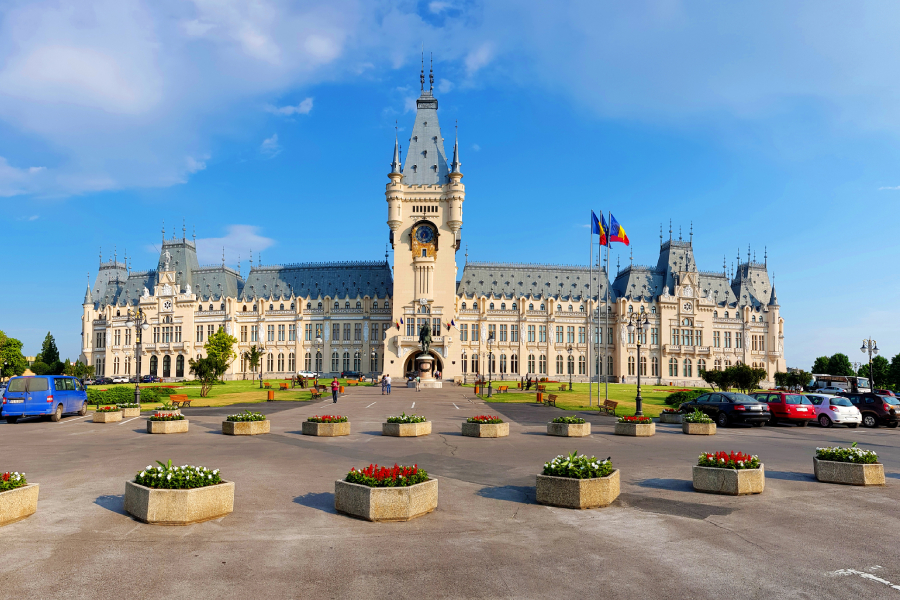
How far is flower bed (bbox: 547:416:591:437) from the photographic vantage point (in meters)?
23.6

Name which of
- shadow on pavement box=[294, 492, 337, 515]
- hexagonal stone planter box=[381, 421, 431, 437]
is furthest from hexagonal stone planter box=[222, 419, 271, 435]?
shadow on pavement box=[294, 492, 337, 515]

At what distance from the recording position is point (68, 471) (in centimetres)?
1522

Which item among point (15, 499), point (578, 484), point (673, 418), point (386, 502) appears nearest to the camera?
point (15, 499)

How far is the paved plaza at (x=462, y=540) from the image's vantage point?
757 centimetres

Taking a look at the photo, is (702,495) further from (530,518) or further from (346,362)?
(346,362)

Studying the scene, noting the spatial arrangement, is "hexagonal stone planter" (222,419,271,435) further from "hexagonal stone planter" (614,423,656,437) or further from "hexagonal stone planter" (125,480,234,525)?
"hexagonal stone planter" (614,423,656,437)

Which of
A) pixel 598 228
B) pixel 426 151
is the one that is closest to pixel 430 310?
pixel 426 151

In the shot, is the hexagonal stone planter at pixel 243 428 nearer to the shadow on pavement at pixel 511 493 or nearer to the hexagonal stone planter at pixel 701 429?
the shadow on pavement at pixel 511 493

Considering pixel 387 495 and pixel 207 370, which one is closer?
pixel 387 495

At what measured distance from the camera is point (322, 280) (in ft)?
357

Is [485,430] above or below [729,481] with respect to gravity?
below

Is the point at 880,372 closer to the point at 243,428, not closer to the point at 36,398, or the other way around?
the point at 243,428

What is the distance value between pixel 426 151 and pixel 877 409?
247 feet

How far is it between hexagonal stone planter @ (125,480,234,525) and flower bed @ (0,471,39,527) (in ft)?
6.03
